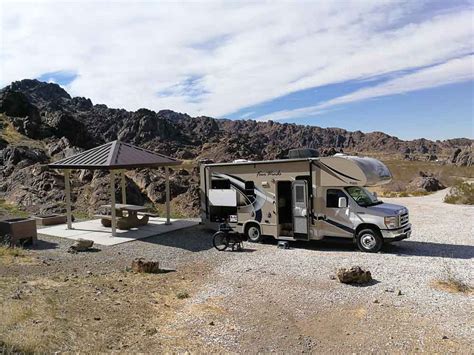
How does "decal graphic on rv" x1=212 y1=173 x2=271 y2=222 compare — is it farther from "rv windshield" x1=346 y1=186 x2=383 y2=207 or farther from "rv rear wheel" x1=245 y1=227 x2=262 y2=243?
"rv windshield" x1=346 y1=186 x2=383 y2=207

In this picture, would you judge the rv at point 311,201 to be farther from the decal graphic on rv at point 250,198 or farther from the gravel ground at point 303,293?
the gravel ground at point 303,293

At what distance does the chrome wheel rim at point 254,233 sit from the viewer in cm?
1447

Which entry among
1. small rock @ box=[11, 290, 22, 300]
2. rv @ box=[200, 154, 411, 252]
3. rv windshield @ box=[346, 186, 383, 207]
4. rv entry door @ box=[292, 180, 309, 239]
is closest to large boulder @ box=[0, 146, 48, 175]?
rv @ box=[200, 154, 411, 252]

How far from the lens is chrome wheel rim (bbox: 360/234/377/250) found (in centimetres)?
1238

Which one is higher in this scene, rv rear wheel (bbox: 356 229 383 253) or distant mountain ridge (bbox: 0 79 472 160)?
distant mountain ridge (bbox: 0 79 472 160)

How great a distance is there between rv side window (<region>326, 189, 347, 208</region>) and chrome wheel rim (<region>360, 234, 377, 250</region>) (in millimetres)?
1215

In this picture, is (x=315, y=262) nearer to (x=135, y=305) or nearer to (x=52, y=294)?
(x=135, y=305)

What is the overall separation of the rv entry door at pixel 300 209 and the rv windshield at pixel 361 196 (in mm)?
1322

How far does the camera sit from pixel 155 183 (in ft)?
83.5

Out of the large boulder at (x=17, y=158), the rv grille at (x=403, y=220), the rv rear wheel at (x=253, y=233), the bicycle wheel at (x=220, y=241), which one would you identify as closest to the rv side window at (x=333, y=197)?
the rv grille at (x=403, y=220)

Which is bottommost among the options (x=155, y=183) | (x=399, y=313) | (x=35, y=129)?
(x=399, y=313)

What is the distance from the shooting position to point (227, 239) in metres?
13.4

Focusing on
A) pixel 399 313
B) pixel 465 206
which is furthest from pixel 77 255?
pixel 465 206

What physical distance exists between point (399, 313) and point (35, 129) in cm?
4828
